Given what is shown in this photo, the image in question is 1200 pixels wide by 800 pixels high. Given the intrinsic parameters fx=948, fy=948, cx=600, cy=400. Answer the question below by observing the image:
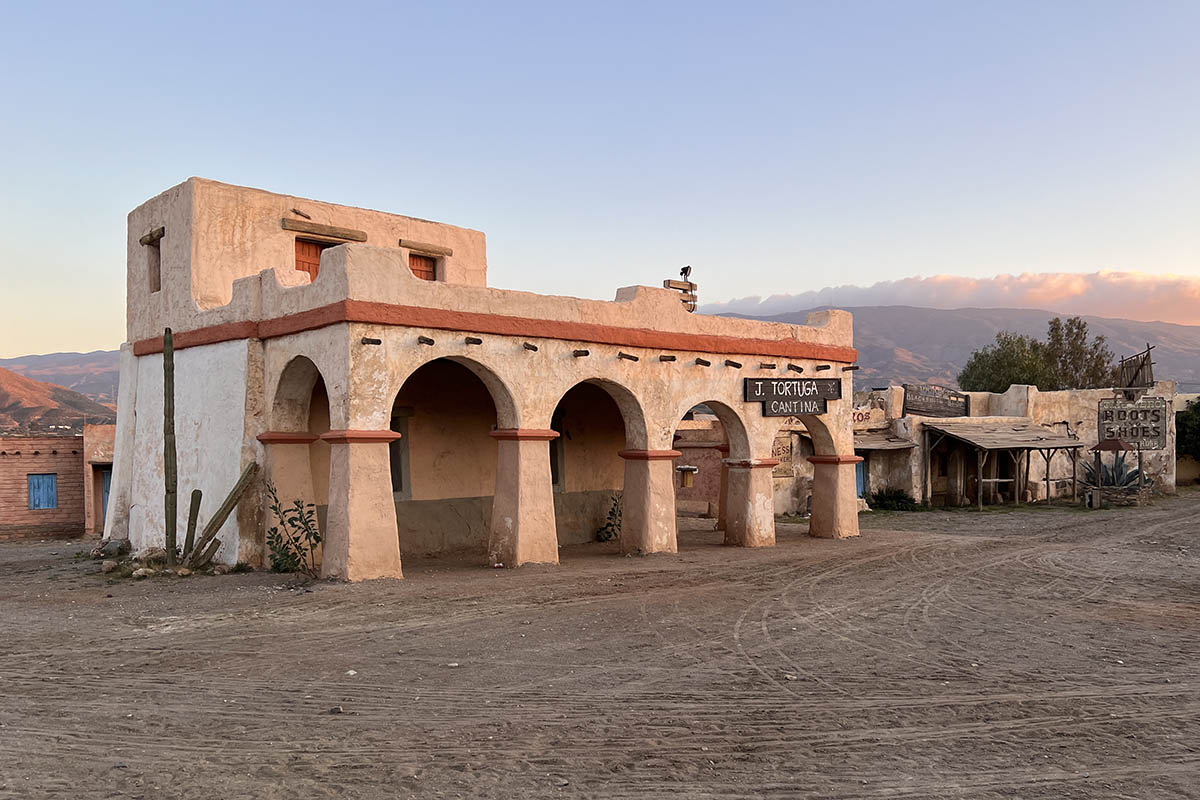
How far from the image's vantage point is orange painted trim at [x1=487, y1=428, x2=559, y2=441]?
14.0 m

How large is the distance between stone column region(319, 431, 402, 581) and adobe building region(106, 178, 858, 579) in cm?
3

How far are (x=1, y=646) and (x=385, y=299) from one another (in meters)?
5.89

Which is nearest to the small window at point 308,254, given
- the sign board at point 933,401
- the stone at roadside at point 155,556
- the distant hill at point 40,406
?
the stone at roadside at point 155,556

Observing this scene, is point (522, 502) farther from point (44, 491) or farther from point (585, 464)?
point (44, 491)

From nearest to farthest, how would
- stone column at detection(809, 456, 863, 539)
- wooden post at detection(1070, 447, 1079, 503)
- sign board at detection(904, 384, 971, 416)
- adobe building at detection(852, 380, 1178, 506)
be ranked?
stone column at detection(809, 456, 863, 539) → adobe building at detection(852, 380, 1178, 506) → wooden post at detection(1070, 447, 1079, 503) → sign board at detection(904, 384, 971, 416)

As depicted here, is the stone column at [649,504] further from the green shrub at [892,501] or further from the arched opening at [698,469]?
the green shrub at [892,501]

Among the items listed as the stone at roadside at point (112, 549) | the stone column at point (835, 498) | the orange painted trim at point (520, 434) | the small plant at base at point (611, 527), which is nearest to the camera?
the orange painted trim at point (520, 434)

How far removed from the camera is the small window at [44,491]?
78.5ft

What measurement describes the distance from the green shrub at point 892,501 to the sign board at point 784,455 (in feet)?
10.6

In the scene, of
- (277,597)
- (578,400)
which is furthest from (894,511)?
(277,597)

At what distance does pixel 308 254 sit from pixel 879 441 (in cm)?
1714

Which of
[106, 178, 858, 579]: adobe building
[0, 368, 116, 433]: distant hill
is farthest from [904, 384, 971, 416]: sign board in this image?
[0, 368, 116, 433]: distant hill

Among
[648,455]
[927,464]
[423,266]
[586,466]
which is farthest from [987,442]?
[423,266]

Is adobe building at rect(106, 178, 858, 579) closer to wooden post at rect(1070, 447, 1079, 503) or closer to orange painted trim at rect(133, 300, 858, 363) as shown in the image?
orange painted trim at rect(133, 300, 858, 363)
